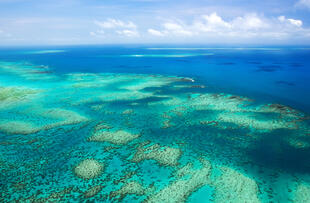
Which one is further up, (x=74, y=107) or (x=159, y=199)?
(x=74, y=107)

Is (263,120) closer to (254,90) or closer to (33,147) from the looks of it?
(254,90)

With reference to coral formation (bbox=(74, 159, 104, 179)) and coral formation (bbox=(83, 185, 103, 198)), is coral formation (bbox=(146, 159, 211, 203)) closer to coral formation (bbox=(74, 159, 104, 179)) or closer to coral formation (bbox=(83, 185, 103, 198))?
coral formation (bbox=(83, 185, 103, 198))

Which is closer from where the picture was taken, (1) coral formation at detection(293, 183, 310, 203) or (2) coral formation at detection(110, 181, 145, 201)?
(1) coral formation at detection(293, 183, 310, 203)

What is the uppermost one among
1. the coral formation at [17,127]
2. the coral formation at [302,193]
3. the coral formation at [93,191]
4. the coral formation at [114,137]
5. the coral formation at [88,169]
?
the coral formation at [17,127]

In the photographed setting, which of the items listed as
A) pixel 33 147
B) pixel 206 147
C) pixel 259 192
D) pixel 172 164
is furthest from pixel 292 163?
pixel 33 147

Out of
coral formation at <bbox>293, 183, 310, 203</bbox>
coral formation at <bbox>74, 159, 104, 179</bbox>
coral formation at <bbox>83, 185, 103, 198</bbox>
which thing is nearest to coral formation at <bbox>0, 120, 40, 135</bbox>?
coral formation at <bbox>74, 159, 104, 179</bbox>

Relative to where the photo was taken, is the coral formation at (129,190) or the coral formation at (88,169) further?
the coral formation at (88,169)

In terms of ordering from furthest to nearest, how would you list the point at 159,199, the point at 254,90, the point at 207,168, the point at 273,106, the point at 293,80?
the point at 293,80 → the point at 254,90 → the point at 273,106 → the point at 207,168 → the point at 159,199

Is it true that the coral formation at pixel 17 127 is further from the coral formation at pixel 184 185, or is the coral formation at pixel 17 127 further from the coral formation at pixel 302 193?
the coral formation at pixel 302 193

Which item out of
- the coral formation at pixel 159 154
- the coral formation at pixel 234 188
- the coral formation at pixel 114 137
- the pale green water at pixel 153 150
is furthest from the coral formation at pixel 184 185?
the coral formation at pixel 114 137

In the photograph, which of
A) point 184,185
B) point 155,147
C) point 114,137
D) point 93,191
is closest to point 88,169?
point 93,191

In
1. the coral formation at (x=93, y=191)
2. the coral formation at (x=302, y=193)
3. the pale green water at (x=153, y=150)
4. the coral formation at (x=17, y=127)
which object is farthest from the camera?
the coral formation at (x=17, y=127)
